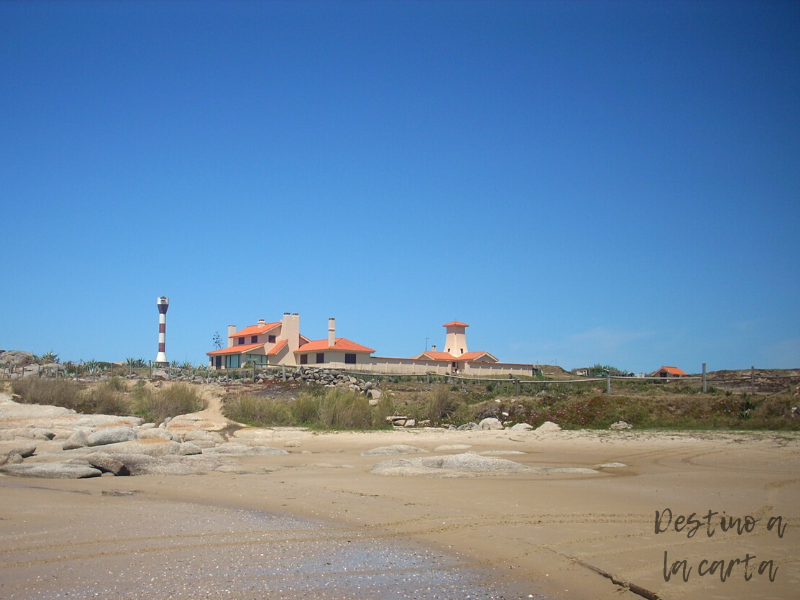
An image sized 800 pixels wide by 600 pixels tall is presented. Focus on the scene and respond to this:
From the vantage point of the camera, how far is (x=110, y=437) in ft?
50.1

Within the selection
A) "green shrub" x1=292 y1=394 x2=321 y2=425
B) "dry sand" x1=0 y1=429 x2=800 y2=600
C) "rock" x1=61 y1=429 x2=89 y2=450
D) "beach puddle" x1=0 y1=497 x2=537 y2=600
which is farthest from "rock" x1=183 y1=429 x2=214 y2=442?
"beach puddle" x1=0 y1=497 x2=537 y2=600

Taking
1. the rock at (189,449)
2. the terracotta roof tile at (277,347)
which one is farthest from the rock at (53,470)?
the terracotta roof tile at (277,347)

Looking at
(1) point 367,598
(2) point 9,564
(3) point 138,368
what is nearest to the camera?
(1) point 367,598

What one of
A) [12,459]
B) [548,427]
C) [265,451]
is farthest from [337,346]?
[12,459]

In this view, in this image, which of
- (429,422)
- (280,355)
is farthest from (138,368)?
(429,422)

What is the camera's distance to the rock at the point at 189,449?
14.2m

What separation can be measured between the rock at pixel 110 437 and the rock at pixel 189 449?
1740mm

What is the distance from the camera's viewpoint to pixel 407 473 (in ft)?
37.3

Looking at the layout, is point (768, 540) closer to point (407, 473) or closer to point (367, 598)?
point (367, 598)

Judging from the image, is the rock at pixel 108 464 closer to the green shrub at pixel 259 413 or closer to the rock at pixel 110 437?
the rock at pixel 110 437

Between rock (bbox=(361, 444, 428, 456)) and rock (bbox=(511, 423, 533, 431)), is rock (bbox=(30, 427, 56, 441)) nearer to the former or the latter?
rock (bbox=(361, 444, 428, 456))

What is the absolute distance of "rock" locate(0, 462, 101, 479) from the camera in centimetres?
1138

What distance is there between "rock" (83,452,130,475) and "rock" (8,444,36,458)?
9.56ft

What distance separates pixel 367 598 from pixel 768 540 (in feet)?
13.7
